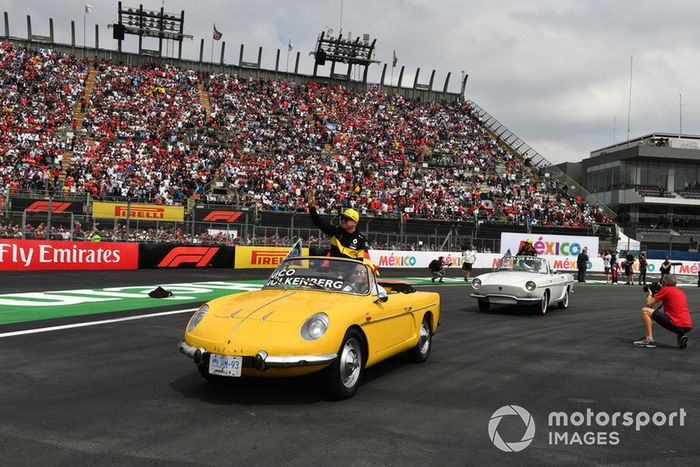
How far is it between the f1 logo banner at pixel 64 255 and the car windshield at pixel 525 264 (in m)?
15.1

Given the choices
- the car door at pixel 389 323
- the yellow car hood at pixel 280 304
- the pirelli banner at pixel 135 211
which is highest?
the pirelli banner at pixel 135 211

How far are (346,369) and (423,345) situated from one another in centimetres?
225

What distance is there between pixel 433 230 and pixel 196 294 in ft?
73.4

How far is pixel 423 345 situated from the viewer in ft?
25.7

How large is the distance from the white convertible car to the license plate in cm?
944

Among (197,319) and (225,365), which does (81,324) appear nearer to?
(197,319)

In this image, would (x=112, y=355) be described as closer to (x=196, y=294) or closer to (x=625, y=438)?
(x=625, y=438)

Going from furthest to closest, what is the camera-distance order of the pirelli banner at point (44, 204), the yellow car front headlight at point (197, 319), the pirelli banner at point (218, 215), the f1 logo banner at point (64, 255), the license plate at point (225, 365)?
the pirelli banner at point (218, 215) → the pirelli banner at point (44, 204) → the f1 logo banner at point (64, 255) → the yellow car front headlight at point (197, 319) → the license plate at point (225, 365)

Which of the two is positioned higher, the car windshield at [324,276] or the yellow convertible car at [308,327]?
the car windshield at [324,276]

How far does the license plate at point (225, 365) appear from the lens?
5297 mm

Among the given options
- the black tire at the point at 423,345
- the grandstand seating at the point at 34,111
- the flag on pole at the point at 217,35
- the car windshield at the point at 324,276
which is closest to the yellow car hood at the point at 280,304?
the car windshield at the point at 324,276

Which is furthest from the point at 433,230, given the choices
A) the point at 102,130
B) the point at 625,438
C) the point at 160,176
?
the point at 625,438

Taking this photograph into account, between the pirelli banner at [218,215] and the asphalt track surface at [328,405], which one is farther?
the pirelli banner at [218,215]

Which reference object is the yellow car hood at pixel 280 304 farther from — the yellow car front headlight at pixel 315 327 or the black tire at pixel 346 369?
the black tire at pixel 346 369
